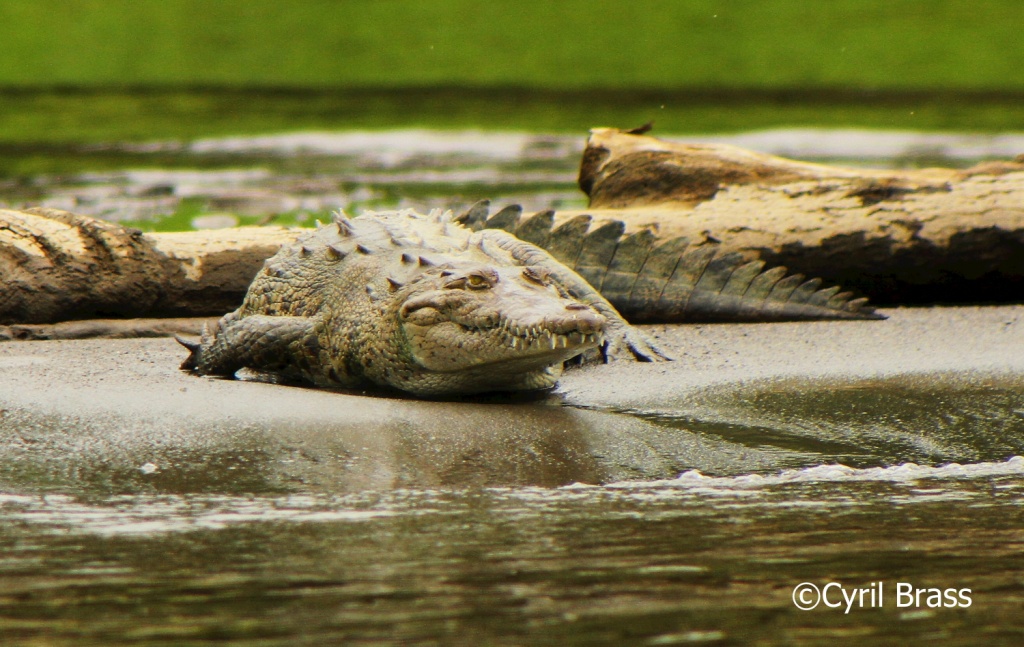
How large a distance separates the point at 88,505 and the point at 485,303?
1.49 m

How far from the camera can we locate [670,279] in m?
6.31

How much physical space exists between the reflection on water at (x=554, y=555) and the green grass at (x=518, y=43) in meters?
23.2

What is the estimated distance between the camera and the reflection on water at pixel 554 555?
2531mm

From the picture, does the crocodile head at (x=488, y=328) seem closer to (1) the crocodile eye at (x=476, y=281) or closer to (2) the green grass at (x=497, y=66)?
(1) the crocodile eye at (x=476, y=281)

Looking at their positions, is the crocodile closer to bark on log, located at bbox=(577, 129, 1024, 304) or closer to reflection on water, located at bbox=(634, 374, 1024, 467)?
bark on log, located at bbox=(577, 129, 1024, 304)

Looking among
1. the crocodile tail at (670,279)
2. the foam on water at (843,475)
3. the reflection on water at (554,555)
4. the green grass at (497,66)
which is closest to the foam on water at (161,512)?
the reflection on water at (554,555)

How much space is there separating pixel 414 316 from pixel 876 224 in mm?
2903

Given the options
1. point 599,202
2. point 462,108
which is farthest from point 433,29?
point 599,202

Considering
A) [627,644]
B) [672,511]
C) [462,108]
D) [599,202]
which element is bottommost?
[627,644]

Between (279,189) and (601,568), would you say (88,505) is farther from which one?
(279,189)

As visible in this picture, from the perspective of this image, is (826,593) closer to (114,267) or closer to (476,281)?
(476,281)

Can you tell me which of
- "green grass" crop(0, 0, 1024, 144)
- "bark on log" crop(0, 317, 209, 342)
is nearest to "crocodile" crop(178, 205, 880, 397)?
"bark on log" crop(0, 317, 209, 342)

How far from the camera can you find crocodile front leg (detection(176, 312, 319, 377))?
5062 mm

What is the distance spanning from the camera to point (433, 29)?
37312 mm
